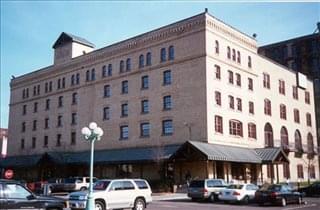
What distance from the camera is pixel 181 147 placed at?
39281 mm

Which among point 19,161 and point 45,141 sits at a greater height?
point 45,141

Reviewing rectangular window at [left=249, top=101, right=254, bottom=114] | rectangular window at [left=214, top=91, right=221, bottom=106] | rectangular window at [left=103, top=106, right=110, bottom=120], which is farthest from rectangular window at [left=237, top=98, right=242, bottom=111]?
rectangular window at [left=103, top=106, right=110, bottom=120]

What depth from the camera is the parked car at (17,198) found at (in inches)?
551

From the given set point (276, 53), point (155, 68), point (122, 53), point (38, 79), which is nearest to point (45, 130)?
point (38, 79)

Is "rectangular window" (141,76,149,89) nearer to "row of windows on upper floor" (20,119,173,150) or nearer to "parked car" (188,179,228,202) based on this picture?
"row of windows on upper floor" (20,119,173,150)

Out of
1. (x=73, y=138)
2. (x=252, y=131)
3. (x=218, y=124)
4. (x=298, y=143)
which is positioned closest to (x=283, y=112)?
(x=298, y=143)

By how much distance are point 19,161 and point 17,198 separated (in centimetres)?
5008

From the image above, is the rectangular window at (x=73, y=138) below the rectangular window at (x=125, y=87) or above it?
below

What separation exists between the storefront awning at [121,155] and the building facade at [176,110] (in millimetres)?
164

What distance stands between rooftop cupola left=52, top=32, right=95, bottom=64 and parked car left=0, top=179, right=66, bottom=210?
4721 cm

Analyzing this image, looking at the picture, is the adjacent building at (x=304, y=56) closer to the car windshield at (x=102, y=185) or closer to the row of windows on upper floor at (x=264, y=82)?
the row of windows on upper floor at (x=264, y=82)

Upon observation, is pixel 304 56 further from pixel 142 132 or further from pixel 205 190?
pixel 205 190

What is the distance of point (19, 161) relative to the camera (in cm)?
6166

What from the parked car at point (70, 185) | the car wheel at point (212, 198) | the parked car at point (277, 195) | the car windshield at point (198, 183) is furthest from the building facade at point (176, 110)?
the parked car at point (277, 195)
